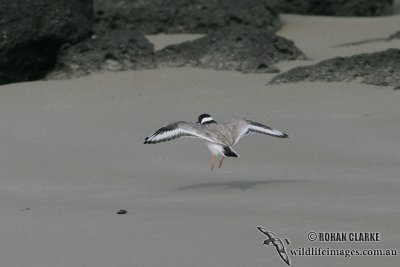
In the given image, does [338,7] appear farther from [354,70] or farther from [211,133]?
[211,133]

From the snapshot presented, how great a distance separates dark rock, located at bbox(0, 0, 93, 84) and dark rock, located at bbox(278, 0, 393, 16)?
603 centimetres

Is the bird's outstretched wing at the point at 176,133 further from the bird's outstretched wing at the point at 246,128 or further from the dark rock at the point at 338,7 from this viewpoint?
the dark rock at the point at 338,7

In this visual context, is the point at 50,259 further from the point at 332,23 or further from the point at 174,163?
the point at 332,23

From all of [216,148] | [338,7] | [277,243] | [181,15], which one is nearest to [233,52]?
[181,15]

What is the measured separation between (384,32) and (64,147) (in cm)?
793

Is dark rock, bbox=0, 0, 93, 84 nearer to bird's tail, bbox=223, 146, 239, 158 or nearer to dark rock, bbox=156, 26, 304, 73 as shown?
dark rock, bbox=156, 26, 304, 73

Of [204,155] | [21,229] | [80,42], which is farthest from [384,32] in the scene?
[21,229]

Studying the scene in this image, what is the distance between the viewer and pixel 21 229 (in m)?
6.42

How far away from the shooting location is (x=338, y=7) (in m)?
18.3

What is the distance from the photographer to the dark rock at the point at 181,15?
15977mm

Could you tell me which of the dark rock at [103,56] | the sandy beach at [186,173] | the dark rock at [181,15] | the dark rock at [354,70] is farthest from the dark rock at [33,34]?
the dark rock at [181,15]

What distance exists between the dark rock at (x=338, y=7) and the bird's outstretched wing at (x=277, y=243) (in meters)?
12.4

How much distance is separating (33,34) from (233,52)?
2.22 meters

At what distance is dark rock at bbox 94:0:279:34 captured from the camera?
629 inches
